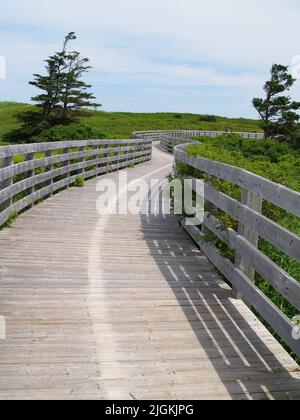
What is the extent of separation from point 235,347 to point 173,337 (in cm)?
54

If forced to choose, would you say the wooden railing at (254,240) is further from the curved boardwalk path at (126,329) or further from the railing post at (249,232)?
the curved boardwalk path at (126,329)

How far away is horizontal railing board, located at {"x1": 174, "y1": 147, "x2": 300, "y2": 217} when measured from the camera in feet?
13.7

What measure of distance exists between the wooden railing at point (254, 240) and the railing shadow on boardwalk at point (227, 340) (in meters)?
0.24

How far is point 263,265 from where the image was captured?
481cm

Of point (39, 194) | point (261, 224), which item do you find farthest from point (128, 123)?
point (261, 224)

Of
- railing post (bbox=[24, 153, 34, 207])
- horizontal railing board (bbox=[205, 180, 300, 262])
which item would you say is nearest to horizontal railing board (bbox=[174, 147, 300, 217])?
horizontal railing board (bbox=[205, 180, 300, 262])

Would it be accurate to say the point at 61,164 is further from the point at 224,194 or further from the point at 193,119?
the point at 193,119

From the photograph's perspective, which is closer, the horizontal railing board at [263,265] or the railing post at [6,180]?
the horizontal railing board at [263,265]

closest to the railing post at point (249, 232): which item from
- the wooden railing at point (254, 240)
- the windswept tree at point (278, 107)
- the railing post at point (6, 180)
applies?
the wooden railing at point (254, 240)

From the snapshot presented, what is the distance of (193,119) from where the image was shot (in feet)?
365

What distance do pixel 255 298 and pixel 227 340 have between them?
0.50 m

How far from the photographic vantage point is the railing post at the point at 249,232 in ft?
17.5

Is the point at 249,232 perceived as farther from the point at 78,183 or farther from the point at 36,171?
the point at 78,183

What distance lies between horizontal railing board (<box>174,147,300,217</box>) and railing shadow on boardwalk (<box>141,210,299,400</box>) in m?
1.23
